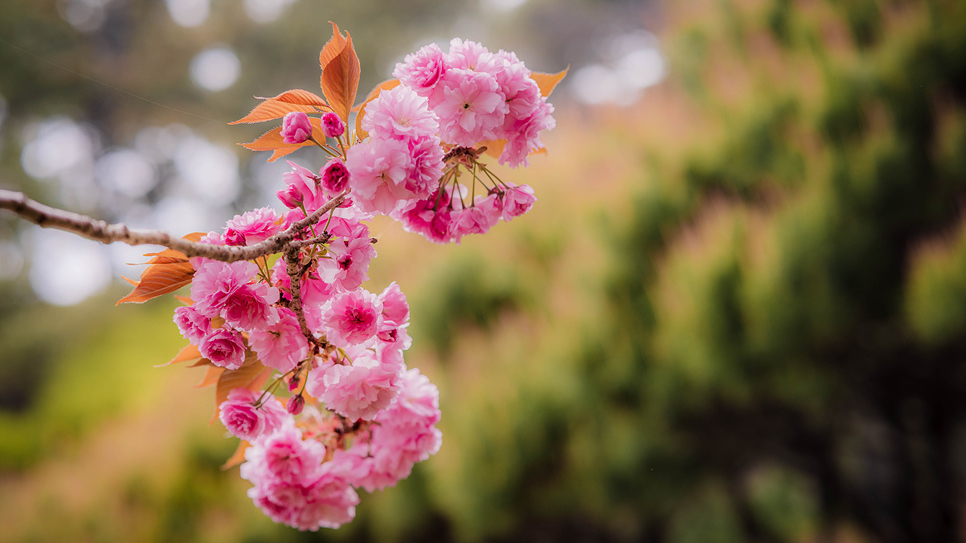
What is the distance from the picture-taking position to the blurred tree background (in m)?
1.34

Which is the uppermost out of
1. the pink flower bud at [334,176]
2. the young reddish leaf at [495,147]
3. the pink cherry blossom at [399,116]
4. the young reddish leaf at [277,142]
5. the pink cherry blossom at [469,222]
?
the young reddish leaf at [495,147]

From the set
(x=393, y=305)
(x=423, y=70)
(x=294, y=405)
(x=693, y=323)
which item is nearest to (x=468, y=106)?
(x=423, y=70)

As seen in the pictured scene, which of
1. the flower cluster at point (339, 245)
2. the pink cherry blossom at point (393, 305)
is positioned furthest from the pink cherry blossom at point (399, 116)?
the pink cherry blossom at point (393, 305)

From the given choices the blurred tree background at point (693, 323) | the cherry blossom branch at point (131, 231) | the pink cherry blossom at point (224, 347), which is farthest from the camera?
the blurred tree background at point (693, 323)

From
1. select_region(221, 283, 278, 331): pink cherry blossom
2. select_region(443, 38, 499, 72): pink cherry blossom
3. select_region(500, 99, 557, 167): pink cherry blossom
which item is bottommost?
select_region(221, 283, 278, 331): pink cherry blossom

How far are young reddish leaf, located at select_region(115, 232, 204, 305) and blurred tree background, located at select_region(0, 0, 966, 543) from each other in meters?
0.86

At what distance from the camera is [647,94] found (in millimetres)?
2039

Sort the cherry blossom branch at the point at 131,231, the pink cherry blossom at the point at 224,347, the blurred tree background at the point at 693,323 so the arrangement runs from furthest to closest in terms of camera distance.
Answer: the blurred tree background at the point at 693,323, the pink cherry blossom at the point at 224,347, the cherry blossom branch at the point at 131,231

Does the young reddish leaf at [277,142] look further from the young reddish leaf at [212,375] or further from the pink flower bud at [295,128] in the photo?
the young reddish leaf at [212,375]

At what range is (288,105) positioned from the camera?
14.1 inches

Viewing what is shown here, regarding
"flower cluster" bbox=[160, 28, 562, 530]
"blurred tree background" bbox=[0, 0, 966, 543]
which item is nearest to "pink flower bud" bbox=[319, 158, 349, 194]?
"flower cluster" bbox=[160, 28, 562, 530]

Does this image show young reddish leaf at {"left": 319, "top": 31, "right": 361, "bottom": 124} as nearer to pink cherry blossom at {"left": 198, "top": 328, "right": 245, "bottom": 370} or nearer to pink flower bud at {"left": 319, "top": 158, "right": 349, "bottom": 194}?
pink flower bud at {"left": 319, "top": 158, "right": 349, "bottom": 194}

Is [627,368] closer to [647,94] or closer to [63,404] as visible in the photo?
[647,94]

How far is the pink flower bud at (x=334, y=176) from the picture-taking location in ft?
1.03
